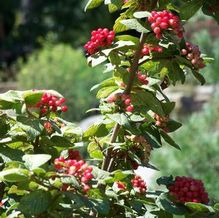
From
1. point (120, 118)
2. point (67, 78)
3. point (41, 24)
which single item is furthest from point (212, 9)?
point (41, 24)

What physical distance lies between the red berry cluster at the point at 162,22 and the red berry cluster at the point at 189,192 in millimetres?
377

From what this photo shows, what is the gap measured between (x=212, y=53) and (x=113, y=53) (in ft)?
13.9

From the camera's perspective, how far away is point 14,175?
153 centimetres

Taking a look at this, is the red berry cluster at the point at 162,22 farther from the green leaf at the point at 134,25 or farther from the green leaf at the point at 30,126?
the green leaf at the point at 30,126

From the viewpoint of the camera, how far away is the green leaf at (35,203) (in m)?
1.56

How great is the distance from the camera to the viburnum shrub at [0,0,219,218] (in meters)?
1.62

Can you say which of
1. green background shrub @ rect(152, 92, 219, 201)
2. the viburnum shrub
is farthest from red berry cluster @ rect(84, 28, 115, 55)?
green background shrub @ rect(152, 92, 219, 201)

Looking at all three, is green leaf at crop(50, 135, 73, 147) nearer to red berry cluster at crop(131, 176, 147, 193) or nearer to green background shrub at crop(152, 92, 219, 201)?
red berry cluster at crop(131, 176, 147, 193)

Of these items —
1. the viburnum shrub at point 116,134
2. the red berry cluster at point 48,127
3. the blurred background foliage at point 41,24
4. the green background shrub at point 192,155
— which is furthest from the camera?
the blurred background foliage at point 41,24

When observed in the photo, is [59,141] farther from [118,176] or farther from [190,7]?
[190,7]

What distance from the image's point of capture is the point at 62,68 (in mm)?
11609

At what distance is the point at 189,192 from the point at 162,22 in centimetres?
43

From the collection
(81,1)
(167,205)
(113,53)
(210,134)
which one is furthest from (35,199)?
(81,1)

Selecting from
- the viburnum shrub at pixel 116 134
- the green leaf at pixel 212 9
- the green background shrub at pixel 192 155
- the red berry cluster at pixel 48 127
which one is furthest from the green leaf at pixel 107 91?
the green background shrub at pixel 192 155
